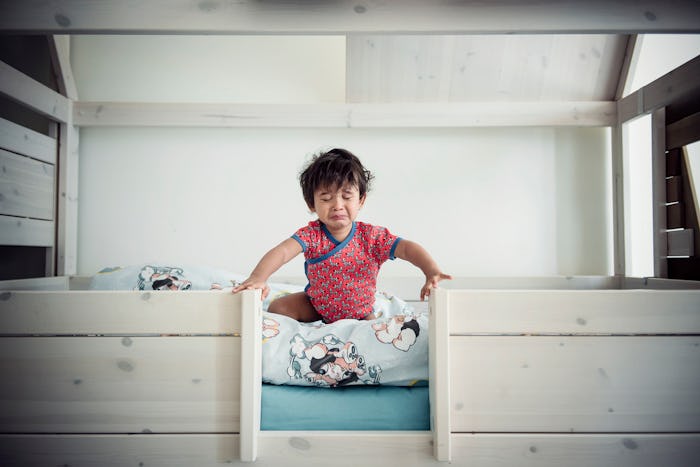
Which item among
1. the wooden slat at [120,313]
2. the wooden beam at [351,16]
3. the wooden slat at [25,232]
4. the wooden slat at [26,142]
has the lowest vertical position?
the wooden slat at [120,313]

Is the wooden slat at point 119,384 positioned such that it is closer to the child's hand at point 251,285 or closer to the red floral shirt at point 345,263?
the child's hand at point 251,285

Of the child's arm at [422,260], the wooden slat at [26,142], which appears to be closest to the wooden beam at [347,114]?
the wooden slat at [26,142]

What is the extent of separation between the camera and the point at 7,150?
4.90 ft

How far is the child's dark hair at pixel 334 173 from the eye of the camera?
1.15 m

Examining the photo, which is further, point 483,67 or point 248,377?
point 483,67

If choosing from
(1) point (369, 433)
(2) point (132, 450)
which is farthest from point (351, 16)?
(2) point (132, 450)

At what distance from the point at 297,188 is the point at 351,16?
3.42 feet

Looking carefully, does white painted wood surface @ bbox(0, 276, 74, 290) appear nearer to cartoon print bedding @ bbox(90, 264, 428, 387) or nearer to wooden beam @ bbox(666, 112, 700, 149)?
cartoon print bedding @ bbox(90, 264, 428, 387)

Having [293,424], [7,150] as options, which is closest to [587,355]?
[293,424]

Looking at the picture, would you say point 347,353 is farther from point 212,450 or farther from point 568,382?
point 568,382

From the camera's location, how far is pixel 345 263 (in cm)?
121

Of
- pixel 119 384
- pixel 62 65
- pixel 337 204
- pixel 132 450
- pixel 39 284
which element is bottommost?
pixel 132 450

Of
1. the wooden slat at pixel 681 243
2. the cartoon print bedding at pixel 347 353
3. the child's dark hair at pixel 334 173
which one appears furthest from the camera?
the wooden slat at pixel 681 243

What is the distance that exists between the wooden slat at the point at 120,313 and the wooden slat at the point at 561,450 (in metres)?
0.44
